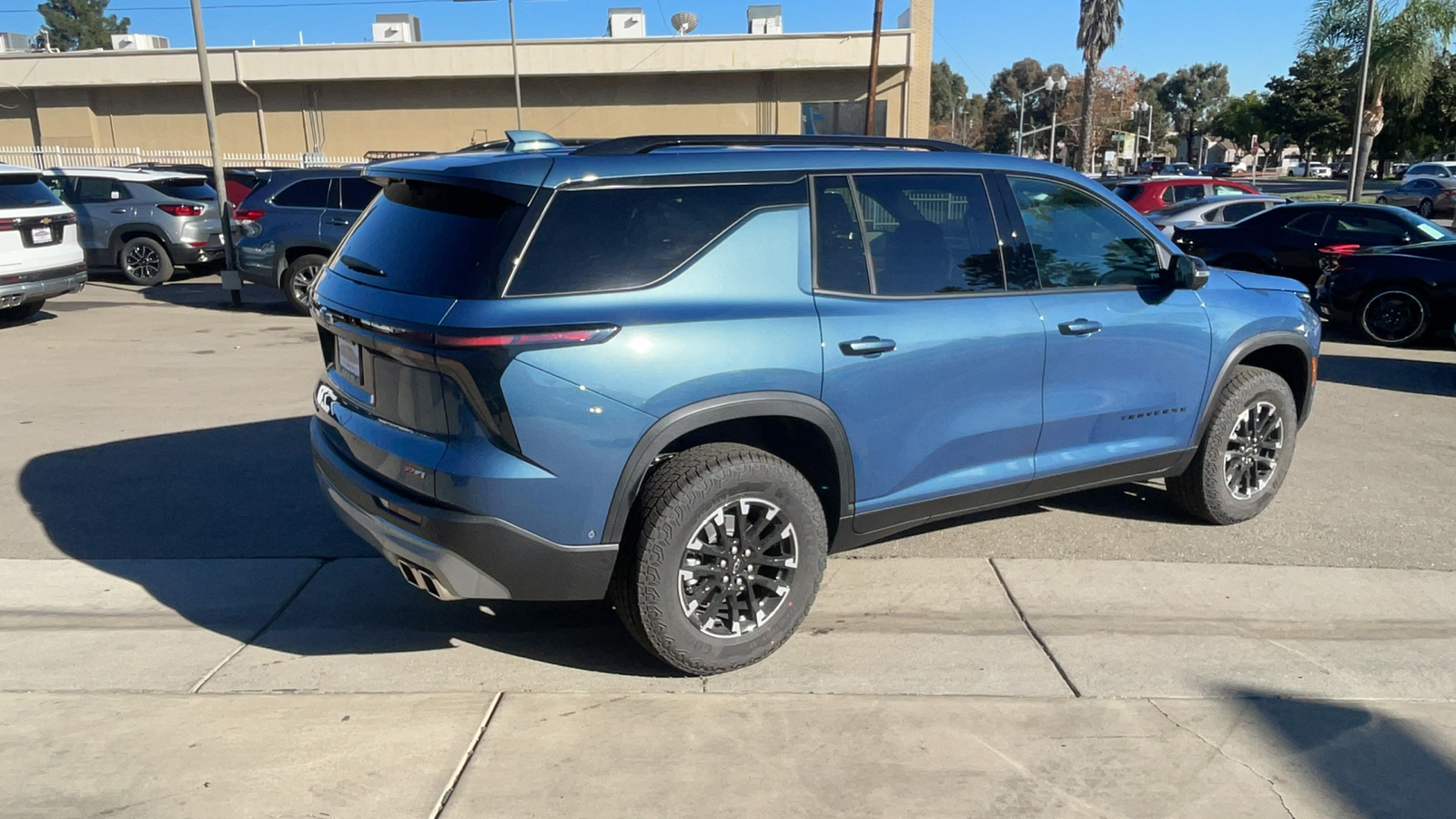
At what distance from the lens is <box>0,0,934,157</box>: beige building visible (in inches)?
1267

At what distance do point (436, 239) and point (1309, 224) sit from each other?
12.4m

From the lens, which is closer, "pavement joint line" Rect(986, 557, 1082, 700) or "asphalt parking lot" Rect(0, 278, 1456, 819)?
"asphalt parking lot" Rect(0, 278, 1456, 819)

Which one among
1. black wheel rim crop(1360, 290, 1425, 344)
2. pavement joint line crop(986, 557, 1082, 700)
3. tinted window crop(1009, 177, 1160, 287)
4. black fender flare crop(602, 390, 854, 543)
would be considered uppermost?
tinted window crop(1009, 177, 1160, 287)

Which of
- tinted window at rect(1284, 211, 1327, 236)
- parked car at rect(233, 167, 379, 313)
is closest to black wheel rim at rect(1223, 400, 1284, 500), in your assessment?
tinted window at rect(1284, 211, 1327, 236)

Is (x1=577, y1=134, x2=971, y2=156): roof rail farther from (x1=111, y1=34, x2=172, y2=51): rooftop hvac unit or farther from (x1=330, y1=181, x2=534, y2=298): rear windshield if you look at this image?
(x1=111, y1=34, x2=172, y2=51): rooftop hvac unit

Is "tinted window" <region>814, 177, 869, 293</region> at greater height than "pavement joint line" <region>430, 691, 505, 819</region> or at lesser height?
greater

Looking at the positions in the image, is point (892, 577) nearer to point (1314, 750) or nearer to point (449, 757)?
point (1314, 750)

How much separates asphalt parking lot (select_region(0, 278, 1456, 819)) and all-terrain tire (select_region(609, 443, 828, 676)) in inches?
6.8

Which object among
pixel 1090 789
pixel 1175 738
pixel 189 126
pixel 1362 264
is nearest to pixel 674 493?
pixel 1090 789

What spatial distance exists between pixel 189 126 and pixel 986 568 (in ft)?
118

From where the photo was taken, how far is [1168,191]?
18484mm

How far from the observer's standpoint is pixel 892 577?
202 inches

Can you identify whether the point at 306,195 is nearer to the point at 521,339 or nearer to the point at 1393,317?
the point at 521,339

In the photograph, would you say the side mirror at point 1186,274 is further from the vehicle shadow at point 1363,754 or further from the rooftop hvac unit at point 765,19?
the rooftop hvac unit at point 765,19
